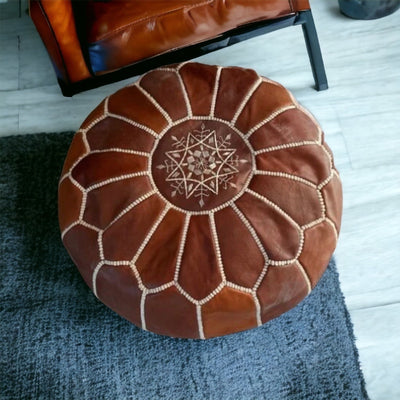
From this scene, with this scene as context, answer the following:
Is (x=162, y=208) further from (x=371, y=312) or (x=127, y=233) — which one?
(x=371, y=312)

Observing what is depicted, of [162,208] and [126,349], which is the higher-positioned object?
[162,208]

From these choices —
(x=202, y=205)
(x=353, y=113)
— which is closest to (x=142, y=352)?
(x=202, y=205)

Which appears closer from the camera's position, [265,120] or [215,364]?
[265,120]

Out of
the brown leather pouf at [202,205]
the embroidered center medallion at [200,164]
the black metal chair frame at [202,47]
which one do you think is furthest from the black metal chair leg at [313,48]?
the embroidered center medallion at [200,164]

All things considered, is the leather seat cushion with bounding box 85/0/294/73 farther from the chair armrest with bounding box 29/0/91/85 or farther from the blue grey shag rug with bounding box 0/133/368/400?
the blue grey shag rug with bounding box 0/133/368/400

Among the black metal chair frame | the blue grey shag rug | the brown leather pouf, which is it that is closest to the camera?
the brown leather pouf

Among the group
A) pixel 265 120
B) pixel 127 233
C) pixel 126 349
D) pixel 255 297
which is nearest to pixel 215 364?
pixel 126 349

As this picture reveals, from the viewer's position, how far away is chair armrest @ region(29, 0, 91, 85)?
1302 millimetres

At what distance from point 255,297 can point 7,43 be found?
130 centimetres

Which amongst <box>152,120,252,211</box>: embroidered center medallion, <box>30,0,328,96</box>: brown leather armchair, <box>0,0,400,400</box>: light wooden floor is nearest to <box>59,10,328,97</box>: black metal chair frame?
<box>30,0,328,96</box>: brown leather armchair

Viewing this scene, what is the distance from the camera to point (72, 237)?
115 centimetres

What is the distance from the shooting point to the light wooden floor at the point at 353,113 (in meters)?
1.40

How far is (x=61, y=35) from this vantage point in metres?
1.35

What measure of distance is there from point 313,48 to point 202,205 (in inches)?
29.3
